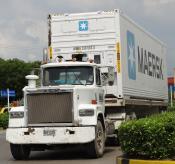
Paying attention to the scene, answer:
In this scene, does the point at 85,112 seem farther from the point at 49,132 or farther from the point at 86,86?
the point at 49,132

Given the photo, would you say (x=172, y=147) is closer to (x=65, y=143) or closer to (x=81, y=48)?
(x=65, y=143)

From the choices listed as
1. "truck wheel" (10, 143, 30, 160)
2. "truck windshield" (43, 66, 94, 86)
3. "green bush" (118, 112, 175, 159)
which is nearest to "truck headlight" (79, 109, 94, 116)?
"truck windshield" (43, 66, 94, 86)

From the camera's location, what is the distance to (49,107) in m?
15.4

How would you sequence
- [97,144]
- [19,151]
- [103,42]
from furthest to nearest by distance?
[103,42]
[19,151]
[97,144]

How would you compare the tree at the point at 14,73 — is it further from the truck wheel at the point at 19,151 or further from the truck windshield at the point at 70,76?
the truck wheel at the point at 19,151

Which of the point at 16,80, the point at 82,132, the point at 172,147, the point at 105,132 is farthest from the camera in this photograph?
the point at 16,80

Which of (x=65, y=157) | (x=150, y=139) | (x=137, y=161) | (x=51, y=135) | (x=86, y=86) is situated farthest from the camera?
(x=65, y=157)

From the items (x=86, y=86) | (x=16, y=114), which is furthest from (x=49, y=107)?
(x=86, y=86)

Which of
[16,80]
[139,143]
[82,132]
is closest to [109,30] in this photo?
[82,132]

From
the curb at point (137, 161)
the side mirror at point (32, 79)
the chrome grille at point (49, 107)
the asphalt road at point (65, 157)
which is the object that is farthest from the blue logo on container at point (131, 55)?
the curb at point (137, 161)

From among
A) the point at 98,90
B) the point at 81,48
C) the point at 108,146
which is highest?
the point at 81,48

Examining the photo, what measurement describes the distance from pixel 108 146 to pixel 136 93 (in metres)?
2.72

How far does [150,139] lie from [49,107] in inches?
202

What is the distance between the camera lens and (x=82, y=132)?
48.9 ft
